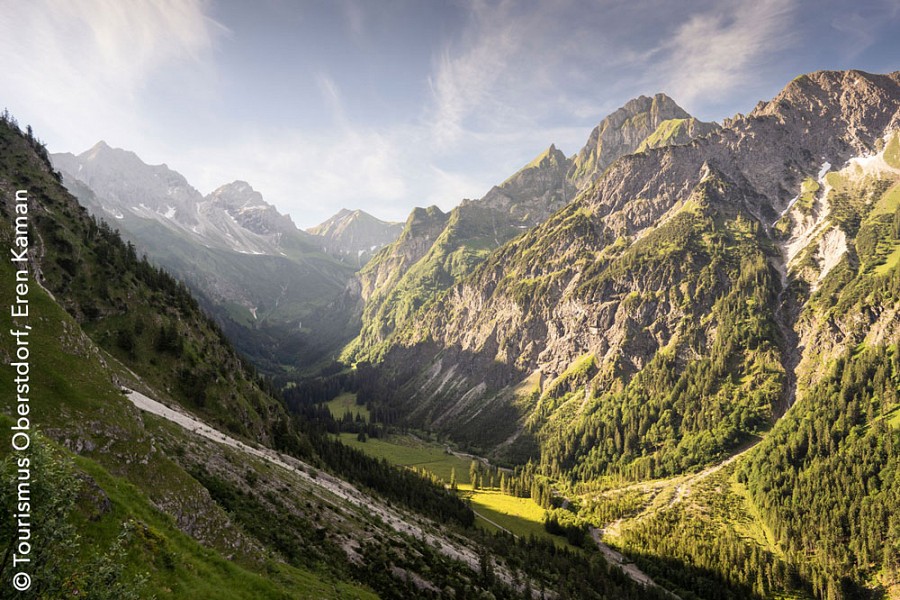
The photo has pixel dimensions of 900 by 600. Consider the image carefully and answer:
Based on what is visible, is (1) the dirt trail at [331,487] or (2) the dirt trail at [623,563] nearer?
(1) the dirt trail at [331,487]

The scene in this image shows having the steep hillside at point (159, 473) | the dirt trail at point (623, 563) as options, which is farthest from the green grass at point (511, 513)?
the steep hillside at point (159, 473)

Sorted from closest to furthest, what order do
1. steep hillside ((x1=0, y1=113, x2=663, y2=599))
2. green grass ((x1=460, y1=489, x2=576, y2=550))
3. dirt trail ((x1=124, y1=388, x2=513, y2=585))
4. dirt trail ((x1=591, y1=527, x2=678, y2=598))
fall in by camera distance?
1. steep hillside ((x1=0, y1=113, x2=663, y2=599))
2. dirt trail ((x1=124, y1=388, x2=513, y2=585))
3. dirt trail ((x1=591, y1=527, x2=678, y2=598))
4. green grass ((x1=460, y1=489, x2=576, y2=550))

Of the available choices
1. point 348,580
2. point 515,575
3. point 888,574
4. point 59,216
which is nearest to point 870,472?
point 888,574

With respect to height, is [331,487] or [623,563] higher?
[331,487]

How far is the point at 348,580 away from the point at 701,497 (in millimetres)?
182287

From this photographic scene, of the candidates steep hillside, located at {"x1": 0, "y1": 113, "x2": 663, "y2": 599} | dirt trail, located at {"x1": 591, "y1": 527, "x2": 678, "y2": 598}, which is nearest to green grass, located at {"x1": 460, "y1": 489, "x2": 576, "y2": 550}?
dirt trail, located at {"x1": 591, "y1": 527, "x2": 678, "y2": 598}

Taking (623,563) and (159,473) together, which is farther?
(623,563)

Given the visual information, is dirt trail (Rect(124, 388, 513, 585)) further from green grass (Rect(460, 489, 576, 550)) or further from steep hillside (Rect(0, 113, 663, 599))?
green grass (Rect(460, 489, 576, 550))

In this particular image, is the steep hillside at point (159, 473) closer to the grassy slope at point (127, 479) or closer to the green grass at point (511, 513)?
the grassy slope at point (127, 479)

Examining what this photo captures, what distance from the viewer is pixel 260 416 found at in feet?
336

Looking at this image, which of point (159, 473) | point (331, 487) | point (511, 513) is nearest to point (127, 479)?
point (159, 473)

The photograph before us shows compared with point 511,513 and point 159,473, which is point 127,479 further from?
point 511,513

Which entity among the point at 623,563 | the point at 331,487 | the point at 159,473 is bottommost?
the point at 623,563

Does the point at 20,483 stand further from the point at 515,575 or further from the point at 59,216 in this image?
the point at 59,216
